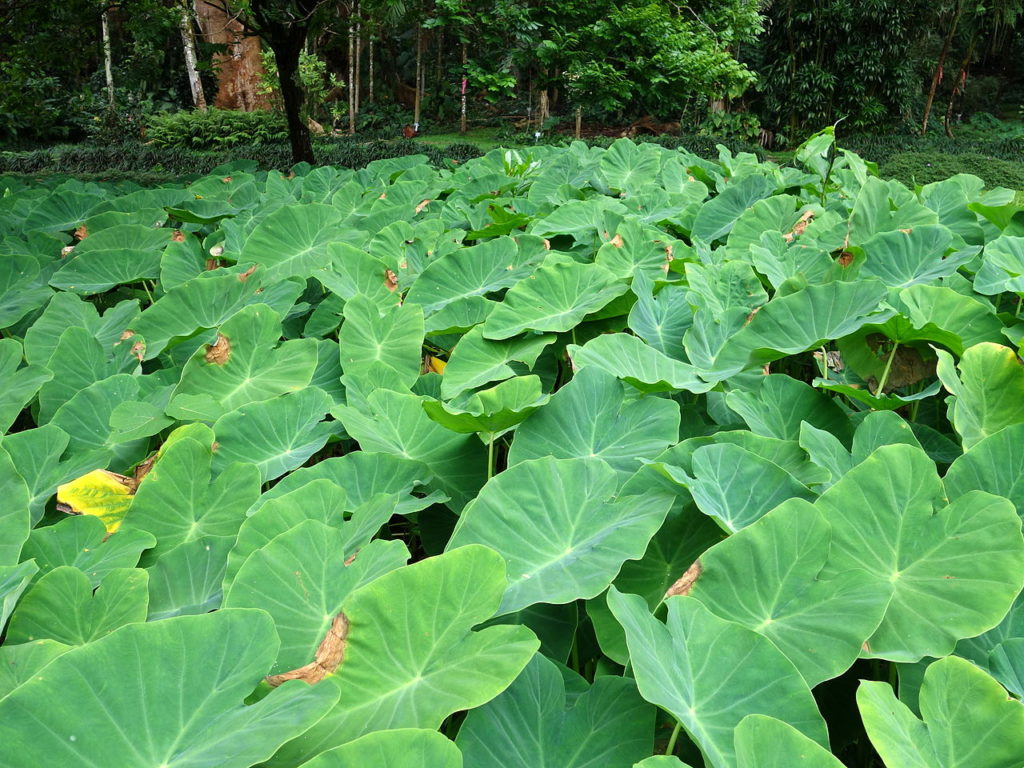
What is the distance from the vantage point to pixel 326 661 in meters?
0.52

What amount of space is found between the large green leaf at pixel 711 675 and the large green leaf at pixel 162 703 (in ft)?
0.68

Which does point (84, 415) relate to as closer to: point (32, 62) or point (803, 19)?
point (32, 62)

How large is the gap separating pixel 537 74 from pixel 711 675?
14075 mm

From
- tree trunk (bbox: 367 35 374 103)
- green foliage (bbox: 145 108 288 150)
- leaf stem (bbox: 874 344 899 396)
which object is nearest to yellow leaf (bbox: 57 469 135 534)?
leaf stem (bbox: 874 344 899 396)

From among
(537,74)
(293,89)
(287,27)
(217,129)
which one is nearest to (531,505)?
(287,27)

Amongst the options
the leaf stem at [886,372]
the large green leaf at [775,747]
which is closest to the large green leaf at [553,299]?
the leaf stem at [886,372]

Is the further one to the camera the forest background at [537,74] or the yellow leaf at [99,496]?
the forest background at [537,74]

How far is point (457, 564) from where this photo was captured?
0.54 m

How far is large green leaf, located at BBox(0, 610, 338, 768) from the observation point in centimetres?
42

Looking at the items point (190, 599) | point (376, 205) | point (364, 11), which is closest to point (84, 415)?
point (190, 599)

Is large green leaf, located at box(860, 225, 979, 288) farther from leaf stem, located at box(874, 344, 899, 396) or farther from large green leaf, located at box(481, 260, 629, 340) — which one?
large green leaf, located at box(481, 260, 629, 340)

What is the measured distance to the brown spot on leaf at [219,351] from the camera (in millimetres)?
1137

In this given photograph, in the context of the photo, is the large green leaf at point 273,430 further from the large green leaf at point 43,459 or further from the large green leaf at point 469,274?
the large green leaf at point 469,274

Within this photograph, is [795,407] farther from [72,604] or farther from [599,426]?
[72,604]
